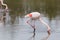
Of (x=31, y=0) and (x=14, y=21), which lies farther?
(x=31, y=0)

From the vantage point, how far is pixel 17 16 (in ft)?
51.1

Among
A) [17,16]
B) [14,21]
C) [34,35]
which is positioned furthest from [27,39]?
[17,16]

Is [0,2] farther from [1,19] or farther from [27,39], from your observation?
[27,39]

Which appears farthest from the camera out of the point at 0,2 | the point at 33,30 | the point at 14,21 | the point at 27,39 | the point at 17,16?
the point at 0,2

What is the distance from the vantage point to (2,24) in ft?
42.9

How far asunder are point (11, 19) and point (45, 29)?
125 inches

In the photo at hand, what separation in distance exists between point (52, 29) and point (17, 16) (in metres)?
4.06

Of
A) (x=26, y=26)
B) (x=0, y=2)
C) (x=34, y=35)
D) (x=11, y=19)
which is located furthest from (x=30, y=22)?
(x=0, y=2)

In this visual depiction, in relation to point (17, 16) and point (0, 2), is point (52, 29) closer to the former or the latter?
point (17, 16)

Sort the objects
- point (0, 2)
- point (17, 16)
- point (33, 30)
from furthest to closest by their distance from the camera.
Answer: point (0, 2) < point (17, 16) < point (33, 30)

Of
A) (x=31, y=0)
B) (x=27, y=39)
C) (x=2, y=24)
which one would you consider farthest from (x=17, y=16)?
(x=31, y=0)

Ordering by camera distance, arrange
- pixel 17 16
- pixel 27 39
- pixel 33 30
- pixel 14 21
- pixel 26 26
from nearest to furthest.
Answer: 1. pixel 27 39
2. pixel 33 30
3. pixel 26 26
4. pixel 14 21
5. pixel 17 16

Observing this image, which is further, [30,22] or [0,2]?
[0,2]

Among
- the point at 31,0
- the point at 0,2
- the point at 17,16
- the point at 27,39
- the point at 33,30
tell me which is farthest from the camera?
the point at 31,0
